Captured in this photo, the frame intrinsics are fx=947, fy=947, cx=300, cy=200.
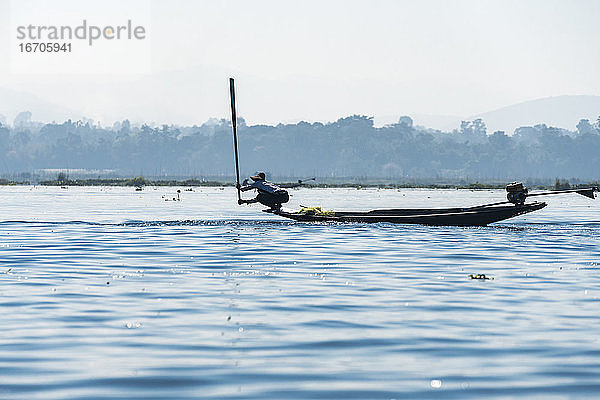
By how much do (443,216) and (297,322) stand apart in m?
24.3

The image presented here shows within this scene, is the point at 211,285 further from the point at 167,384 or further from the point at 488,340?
the point at 167,384

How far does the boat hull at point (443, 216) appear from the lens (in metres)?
36.9

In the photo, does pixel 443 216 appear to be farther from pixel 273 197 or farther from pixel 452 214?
pixel 273 197

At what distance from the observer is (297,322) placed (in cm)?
1448

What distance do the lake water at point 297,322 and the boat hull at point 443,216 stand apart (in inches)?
338

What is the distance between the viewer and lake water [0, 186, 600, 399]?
10.7 metres

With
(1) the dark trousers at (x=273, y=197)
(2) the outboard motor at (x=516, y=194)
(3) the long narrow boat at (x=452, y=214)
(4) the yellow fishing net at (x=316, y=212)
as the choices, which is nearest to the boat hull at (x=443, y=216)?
(3) the long narrow boat at (x=452, y=214)

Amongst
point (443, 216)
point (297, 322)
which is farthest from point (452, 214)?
point (297, 322)

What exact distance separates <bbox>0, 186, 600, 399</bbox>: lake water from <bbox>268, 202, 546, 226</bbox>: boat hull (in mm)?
8588

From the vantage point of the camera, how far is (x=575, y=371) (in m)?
11.4

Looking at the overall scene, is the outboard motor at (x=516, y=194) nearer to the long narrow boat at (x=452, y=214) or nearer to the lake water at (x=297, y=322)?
the long narrow boat at (x=452, y=214)

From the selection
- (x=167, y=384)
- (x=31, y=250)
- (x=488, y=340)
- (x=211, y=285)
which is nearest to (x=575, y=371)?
(x=488, y=340)

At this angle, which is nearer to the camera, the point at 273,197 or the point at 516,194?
the point at 516,194

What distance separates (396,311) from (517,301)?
2655 mm
